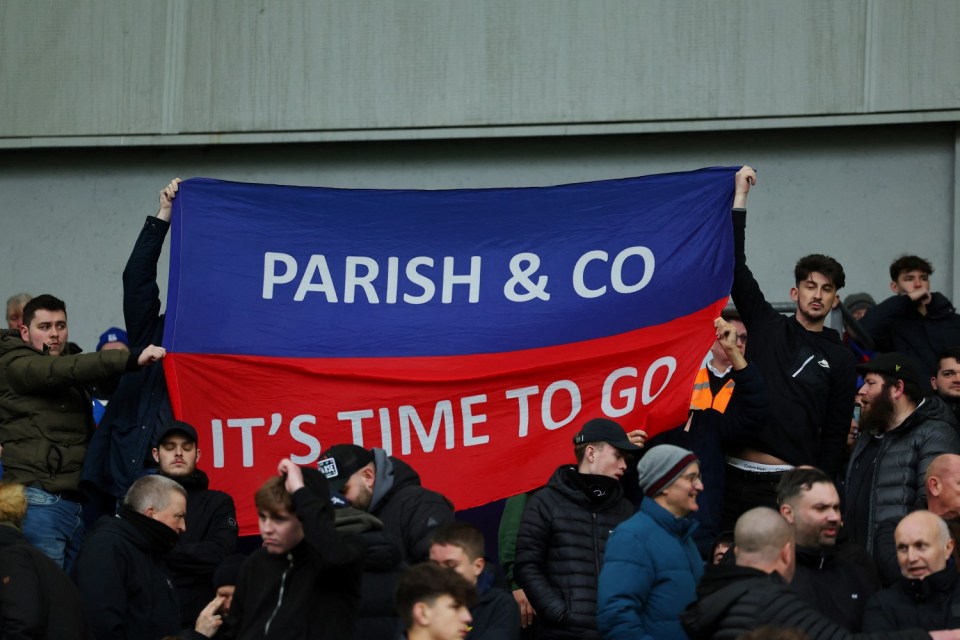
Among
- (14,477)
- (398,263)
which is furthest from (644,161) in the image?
(14,477)

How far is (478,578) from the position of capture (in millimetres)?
7453

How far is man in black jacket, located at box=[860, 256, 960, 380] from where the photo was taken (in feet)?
34.6

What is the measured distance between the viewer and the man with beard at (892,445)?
8.23 m

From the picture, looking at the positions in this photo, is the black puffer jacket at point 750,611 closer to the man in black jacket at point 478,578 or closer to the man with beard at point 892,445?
the man in black jacket at point 478,578

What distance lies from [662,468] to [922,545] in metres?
1.17

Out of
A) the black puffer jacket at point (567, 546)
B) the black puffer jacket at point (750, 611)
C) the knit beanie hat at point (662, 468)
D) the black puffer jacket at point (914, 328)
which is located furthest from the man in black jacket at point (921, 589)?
the black puffer jacket at point (914, 328)

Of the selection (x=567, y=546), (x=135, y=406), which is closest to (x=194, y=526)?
(x=135, y=406)

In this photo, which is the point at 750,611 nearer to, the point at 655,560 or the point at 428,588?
the point at 655,560

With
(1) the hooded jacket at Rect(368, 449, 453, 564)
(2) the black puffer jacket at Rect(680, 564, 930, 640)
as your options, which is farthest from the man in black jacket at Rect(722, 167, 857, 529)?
(2) the black puffer jacket at Rect(680, 564, 930, 640)

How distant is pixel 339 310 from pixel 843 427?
9.68ft

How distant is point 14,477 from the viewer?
342 inches

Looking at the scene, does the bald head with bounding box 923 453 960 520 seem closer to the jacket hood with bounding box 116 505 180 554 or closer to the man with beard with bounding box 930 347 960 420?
the man with beard with bounding box 930 347 960 420

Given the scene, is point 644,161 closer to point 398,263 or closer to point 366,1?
point 366,1

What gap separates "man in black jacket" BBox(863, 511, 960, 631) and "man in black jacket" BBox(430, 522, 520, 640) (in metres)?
1.66
